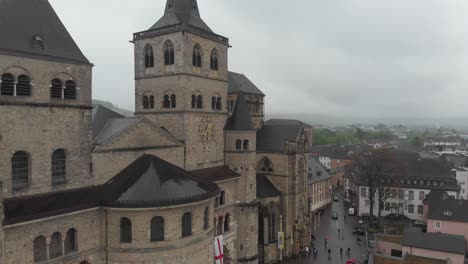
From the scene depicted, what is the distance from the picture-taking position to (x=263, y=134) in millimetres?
49062

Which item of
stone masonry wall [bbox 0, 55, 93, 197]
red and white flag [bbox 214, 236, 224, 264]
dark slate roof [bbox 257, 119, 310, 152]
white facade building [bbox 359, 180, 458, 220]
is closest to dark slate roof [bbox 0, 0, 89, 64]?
stone masonry wall [bbox 0, 55, 93, 197]

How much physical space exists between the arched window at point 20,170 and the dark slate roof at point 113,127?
5.70m

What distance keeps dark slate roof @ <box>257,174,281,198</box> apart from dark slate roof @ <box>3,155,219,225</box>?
1461 centimetres

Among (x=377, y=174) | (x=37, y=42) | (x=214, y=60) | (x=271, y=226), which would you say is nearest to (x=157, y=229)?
(x=37, y=42)

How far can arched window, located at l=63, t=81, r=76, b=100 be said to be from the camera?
25.6 metres

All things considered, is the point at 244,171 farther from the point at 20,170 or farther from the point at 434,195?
the point at 434,195

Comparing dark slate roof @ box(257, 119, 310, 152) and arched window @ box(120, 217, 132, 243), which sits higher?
dark slate roof @ box(257, 119, 310, 152)

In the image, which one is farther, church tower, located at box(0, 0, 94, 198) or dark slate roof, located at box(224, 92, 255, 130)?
dark slate roof, located at box(224, 92, 255, 130)

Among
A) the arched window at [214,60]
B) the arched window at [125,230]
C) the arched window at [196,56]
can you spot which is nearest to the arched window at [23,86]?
the arched window at [125,230]

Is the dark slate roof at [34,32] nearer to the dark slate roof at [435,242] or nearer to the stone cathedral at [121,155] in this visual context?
the stone cathedral at [121,155]

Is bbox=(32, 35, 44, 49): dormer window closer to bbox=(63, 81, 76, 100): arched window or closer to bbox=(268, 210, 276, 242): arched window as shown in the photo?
bbox=(63, 81, 76, 100): arched window

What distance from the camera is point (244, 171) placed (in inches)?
1583

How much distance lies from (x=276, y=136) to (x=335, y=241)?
1889cm

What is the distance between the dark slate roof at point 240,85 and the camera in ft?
173
